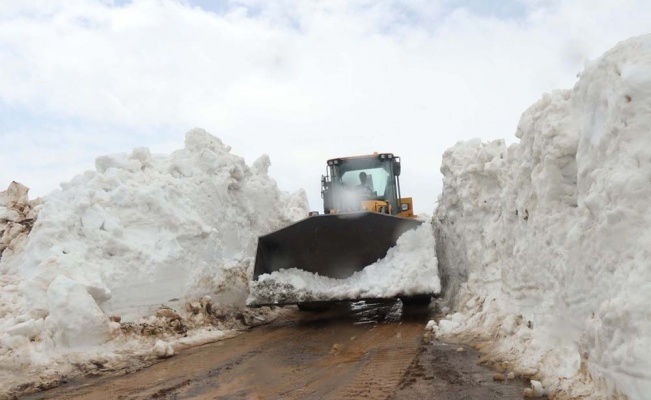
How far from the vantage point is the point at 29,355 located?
5.98 meters

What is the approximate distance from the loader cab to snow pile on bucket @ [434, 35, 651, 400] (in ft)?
12.3

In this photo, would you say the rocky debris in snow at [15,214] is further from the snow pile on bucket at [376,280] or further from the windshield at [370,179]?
the windshield at [370,179]

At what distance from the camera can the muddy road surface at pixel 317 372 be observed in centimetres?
468

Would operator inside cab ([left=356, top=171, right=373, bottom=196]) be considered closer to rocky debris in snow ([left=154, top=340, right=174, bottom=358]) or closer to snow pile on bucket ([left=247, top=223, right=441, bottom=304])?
snow pile on bucket ([left=247, top=223, right=441, bottom=304])

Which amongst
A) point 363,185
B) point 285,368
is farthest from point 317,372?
point 363,185

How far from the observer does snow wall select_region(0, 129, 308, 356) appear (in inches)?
258

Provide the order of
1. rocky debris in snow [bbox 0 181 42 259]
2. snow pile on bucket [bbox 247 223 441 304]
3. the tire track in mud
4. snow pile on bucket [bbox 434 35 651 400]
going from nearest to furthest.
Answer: snow pile on bucket [bbox 434 35 651 400], the tire track in mud, snow pile on bucket [bbox 247 223 441 304], rocky debris in snow [bbox 0 181 42 259]

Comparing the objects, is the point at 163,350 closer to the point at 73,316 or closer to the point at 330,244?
the point at 73,316

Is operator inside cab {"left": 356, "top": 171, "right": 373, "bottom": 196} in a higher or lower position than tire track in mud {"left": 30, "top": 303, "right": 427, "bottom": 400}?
higher

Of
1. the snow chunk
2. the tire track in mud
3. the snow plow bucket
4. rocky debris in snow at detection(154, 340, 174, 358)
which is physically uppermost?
the snow plow bucket

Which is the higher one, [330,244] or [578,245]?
[330,244]

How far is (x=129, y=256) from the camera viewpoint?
27.3 feet

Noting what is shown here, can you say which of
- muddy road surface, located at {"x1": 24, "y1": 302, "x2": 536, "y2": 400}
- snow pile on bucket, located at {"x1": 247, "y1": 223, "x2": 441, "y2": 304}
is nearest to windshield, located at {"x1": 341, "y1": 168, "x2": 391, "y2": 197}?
snow pile on bucket, located at {"x1": 247, "y1": 223, "x2": 441, "y2": 304}

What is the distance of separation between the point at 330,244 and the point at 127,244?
3083 millimetres
